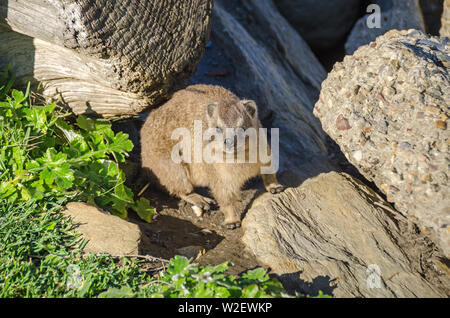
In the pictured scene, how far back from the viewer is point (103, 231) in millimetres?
3717

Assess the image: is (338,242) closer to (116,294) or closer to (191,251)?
(191,251)

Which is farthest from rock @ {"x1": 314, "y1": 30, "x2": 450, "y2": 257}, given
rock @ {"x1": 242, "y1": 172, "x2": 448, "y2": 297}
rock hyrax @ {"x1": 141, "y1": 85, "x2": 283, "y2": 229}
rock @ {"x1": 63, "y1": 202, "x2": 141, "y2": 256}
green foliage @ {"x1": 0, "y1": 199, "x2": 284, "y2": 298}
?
rock @ {"x1": 63, "y1": 202, "x2": 141, "y2": 256}

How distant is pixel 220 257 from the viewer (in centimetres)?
414

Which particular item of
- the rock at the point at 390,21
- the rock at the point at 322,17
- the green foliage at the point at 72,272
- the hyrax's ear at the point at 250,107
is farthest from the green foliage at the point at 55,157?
the rock at the point at 322,17

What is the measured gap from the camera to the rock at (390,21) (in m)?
6.82

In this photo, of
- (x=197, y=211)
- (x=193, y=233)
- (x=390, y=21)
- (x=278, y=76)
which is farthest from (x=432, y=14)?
(x=193, y=233)

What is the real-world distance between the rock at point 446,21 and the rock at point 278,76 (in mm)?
2147

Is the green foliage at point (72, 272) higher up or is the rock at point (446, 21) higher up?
the rock at point (446, 21)

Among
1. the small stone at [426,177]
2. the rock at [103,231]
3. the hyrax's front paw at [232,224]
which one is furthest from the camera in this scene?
the hyrax's front paw at [232,224]

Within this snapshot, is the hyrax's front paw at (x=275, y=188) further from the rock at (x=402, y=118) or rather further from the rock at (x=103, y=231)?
the rock at (x=103, y=231)

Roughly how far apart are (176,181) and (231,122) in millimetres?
1080
